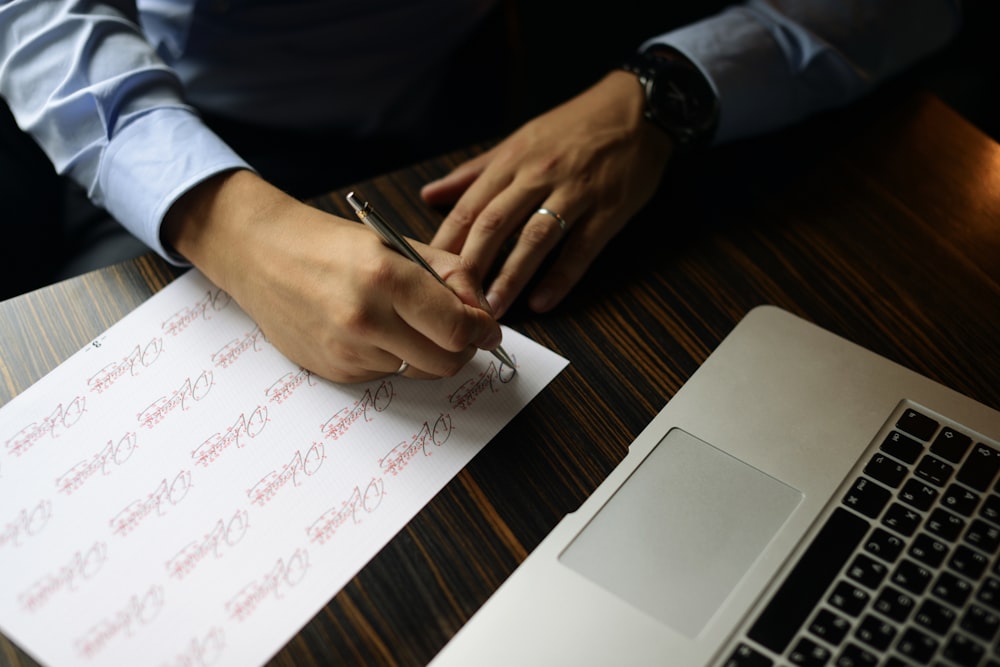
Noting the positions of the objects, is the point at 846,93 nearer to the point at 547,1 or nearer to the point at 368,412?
the point at 547,1

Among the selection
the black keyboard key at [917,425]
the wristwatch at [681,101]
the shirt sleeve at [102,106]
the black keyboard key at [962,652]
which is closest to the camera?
the black keyboard key at [962,652]

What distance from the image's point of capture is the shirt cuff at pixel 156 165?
62 cm

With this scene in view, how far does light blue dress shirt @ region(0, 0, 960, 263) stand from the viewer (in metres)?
0.65

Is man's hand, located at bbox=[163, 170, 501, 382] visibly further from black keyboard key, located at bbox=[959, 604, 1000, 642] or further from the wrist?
black keyboard key, located at bbox=[959, 604, 1000, 642]

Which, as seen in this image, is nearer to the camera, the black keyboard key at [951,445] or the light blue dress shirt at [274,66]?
the black keyboard key at [951,445]

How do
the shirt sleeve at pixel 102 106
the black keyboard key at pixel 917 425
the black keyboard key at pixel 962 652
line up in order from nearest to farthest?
the black keyboard key at pixel 962 652 < the black keyboard key at pixel 917 425 < the shirt sleeve at pixel 102 106

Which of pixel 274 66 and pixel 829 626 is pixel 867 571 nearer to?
pixel 829 626

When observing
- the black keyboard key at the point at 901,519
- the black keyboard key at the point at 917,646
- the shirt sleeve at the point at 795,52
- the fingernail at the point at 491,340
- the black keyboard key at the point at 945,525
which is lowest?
the fingernail at the point at 491,340

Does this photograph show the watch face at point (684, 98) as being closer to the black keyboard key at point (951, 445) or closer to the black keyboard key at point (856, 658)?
the black keyboard key at point (951, 445)

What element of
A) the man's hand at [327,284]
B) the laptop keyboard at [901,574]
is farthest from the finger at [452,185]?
the laptop keyboard at [901,574]

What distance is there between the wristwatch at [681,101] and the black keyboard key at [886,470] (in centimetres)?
37

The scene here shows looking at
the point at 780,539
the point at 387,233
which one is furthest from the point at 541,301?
the point at 780,539

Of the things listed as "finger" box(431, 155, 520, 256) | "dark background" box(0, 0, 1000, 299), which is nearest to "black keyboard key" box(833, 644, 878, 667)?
"finger" box(431, 155, 520, 256)

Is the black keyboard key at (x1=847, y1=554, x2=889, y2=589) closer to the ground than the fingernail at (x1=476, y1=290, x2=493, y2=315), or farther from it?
farther from it
